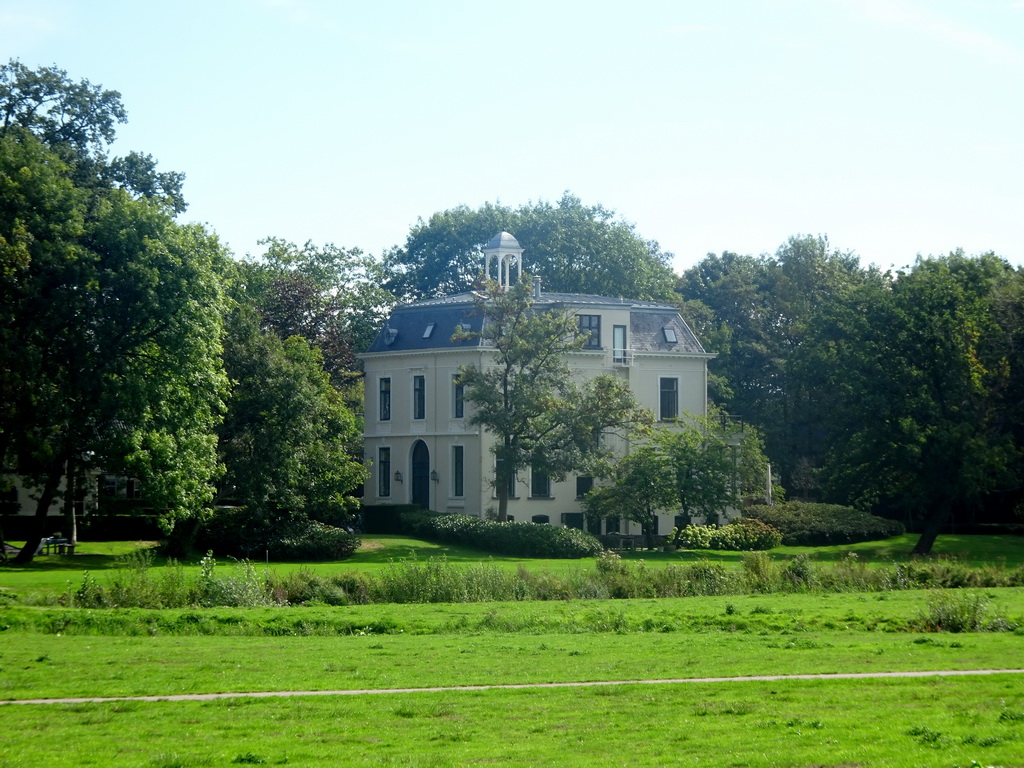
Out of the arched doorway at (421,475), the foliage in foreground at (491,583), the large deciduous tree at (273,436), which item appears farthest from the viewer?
the arched doorway at (421,475)

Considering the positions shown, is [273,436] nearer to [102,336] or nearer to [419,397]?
[102,336]

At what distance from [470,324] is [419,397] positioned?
176 inches

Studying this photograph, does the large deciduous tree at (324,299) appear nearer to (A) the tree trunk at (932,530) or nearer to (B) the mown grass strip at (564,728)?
(A) the tree trunk at (932,530)

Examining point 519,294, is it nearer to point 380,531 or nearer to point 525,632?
point 380,531

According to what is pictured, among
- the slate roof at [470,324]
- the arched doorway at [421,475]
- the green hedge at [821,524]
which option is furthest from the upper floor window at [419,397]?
Result: the green hedge at [821,524]

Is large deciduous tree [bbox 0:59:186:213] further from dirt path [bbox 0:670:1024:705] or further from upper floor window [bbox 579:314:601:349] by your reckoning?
dirt path [bbox 0:670:1024:705]

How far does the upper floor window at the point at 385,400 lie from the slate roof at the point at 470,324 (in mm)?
1672

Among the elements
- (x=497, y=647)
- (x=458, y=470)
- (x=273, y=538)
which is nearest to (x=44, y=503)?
(x=273, y=538)

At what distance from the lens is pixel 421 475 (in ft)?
195

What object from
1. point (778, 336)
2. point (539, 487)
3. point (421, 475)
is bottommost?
point (539, 487)

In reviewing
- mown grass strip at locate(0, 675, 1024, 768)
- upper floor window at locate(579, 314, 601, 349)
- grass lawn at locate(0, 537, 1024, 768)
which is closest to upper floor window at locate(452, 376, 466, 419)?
upper floor window at locate(579, 314, 601, 349)

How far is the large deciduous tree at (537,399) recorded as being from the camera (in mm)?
51469

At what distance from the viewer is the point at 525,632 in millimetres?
22688

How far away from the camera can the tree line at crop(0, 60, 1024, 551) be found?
3972cm
